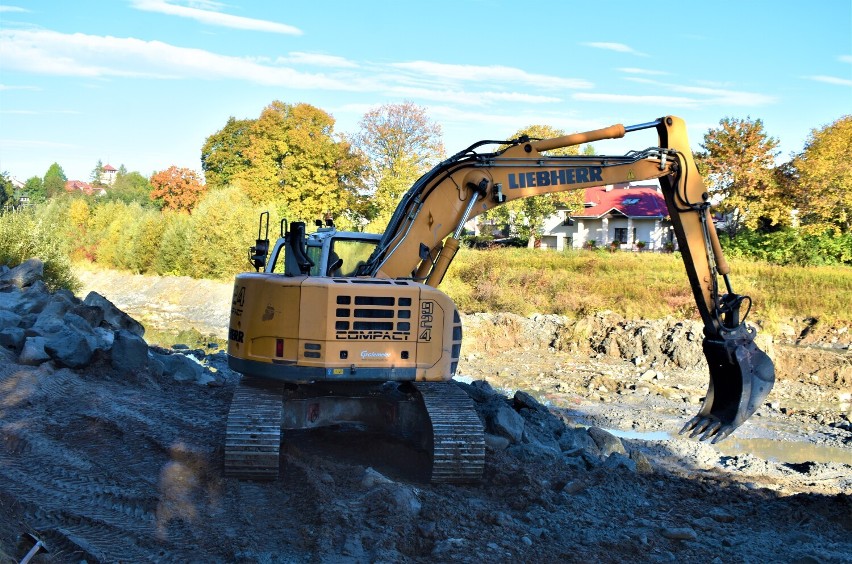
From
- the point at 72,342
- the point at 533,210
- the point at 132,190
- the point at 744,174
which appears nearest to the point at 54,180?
the point at 132,190

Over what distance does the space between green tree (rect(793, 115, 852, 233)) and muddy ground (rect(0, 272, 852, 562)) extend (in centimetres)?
2585

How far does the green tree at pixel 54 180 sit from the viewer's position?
102338 mm

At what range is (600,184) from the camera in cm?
919

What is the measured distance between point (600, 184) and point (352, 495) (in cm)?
418

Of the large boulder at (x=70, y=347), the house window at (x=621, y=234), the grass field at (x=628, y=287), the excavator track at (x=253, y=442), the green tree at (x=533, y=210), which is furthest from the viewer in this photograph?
the house window at (x=621, y=234)

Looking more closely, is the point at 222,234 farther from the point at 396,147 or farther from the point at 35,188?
the point at 35,188

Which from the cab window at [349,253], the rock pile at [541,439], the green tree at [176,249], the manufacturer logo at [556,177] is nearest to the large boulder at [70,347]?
the cab window at [349,253]

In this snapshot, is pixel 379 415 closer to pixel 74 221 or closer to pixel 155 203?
pixel 74 221

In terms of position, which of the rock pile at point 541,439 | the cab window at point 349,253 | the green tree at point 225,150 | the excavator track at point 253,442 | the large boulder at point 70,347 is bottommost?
the rock pile at point 541,439

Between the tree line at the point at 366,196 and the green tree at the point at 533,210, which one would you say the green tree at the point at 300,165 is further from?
the green tree at the point at 533,210

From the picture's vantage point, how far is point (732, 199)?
129 ft

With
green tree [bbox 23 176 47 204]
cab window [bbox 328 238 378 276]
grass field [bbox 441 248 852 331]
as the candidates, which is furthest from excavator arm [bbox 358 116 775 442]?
green tree [bbox 23 176 47 204]

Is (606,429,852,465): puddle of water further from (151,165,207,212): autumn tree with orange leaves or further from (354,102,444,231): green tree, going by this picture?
(151,165,207,212): autumn tree with orange leaves

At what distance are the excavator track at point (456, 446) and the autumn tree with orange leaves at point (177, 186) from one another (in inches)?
2121
